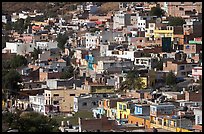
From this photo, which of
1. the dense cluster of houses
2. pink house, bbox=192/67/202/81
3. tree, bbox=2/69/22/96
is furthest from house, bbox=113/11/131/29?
tree, bbox=2/69/22/96

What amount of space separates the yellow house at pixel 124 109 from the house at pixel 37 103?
1806mm

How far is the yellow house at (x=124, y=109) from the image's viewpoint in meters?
11.7

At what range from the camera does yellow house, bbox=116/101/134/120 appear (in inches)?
462

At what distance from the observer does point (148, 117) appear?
37.0 feet

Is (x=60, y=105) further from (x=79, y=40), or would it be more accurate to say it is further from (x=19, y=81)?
(x=79, y=40)

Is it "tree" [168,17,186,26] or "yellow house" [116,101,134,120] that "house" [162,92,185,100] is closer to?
"yellow house" [116,101,134,120]

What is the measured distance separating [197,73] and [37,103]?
3.02 m

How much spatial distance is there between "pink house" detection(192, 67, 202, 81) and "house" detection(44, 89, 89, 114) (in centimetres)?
242

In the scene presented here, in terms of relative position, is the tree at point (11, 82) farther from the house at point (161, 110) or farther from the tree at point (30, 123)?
the tree at point (30, 123)

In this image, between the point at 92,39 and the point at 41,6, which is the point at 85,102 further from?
the point at 41,6

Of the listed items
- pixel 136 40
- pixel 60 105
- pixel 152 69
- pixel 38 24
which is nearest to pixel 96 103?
pixel 60 105

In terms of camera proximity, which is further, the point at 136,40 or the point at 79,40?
the point at 79,40

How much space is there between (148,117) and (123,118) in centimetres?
61

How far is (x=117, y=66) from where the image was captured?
661 inches
